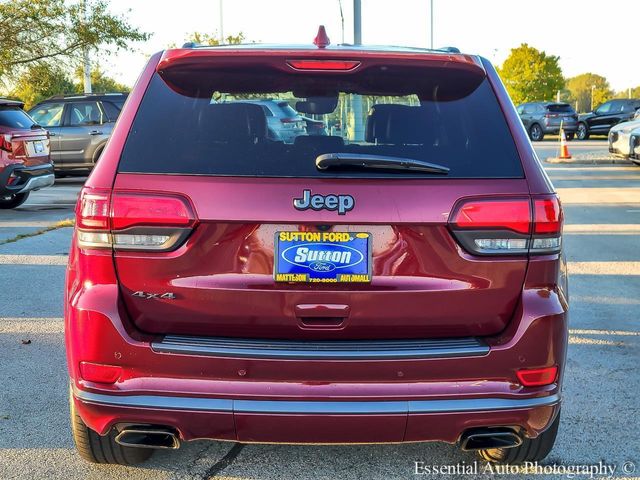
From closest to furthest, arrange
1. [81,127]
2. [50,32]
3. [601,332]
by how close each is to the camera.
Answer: [601,332]
[81,127]
[50,32]

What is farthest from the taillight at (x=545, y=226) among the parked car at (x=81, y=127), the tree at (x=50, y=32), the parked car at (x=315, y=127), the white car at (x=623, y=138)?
the tree at (x=50, y=32)

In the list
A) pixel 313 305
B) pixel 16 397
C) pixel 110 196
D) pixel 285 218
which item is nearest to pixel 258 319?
pixel 313 305

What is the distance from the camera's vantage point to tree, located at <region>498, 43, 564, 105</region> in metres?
60.0

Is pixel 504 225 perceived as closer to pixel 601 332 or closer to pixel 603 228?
pixel 601 332

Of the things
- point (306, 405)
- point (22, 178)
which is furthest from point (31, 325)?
point (22, 178)

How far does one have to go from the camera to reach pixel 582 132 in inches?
1233

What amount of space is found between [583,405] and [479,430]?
5.10ft

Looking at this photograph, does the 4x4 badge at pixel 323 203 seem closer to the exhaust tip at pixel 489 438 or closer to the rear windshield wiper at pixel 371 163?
the rear windshield wiper at pixel 371 163

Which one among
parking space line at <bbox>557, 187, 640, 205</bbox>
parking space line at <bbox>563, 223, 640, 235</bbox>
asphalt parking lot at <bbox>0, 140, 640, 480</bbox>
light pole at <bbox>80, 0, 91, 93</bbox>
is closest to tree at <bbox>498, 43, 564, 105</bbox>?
light pole at <bbox>80, 0, 91, 93</bbox>

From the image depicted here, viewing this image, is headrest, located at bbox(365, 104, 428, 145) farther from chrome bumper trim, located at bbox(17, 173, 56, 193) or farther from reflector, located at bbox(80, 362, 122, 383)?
chrome bumper trim, located at bbox(17, 173, 56, 193)

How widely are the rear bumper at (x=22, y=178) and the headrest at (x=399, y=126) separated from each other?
946 centimetres

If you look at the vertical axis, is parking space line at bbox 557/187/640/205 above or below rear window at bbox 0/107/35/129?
below

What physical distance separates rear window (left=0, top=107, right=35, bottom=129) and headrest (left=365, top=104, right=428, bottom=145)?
31.9ft

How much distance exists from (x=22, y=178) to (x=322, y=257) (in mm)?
9858
